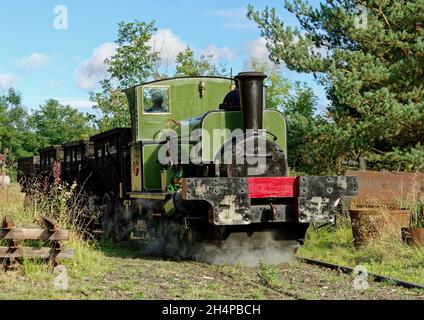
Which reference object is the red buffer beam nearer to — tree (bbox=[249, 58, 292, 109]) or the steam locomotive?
the steam locomotive

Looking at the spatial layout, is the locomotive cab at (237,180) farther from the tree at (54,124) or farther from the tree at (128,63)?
the tree at (54,124)

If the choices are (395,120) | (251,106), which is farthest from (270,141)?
(395,120)

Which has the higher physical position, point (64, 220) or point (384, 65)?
point (384, 65)

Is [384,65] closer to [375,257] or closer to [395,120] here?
[395,120]

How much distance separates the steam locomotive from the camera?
9.17 m

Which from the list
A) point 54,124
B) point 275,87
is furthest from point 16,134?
point 275,87

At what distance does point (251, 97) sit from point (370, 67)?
5763 millimetres

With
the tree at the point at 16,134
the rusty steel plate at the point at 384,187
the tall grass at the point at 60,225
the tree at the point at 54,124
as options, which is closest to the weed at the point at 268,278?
the tall grass at the point at 60,225

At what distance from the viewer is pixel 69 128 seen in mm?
74688

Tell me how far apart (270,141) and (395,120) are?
5.08 meters

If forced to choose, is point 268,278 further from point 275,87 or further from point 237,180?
point 275,87

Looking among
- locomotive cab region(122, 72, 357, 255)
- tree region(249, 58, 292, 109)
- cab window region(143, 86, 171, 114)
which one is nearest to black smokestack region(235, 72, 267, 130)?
locomotive cab region(122, 72, 357, 255)

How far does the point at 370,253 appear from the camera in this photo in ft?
33.0

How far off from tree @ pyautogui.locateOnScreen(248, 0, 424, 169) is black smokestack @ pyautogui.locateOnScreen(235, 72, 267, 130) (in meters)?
4.77
